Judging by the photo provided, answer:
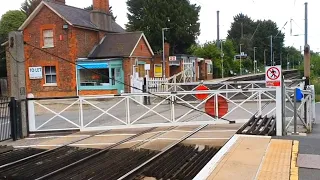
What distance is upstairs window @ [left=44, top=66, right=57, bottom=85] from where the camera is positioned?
29.5 m

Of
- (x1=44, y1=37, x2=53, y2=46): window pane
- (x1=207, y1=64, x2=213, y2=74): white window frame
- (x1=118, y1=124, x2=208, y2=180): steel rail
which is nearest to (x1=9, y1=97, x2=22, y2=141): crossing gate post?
(x1=118, y1=124, x2=208, y2=180): steel rail

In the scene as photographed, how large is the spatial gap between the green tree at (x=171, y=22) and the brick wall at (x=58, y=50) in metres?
25.1

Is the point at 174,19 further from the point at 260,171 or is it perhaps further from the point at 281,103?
the point at 260,171

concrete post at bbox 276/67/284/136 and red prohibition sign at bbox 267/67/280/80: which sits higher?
red prohibition sign at bbox 267/67/280/80

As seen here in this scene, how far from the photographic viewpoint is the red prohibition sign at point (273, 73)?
963cm

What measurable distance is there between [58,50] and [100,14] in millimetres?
4919

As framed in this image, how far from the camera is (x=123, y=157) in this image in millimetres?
8789

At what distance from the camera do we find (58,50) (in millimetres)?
29156

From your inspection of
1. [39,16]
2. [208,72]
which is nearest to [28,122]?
[39,16]

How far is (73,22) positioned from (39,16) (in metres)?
3.31

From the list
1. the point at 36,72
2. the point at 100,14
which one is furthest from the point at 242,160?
the point at 100,14

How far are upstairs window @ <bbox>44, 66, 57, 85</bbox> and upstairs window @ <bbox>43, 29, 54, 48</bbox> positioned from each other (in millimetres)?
1808

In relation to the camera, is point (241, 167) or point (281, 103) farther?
point (281, 103)

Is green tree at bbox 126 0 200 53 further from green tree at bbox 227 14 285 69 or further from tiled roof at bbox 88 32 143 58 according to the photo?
green tree at bbox 227 14 285 69
